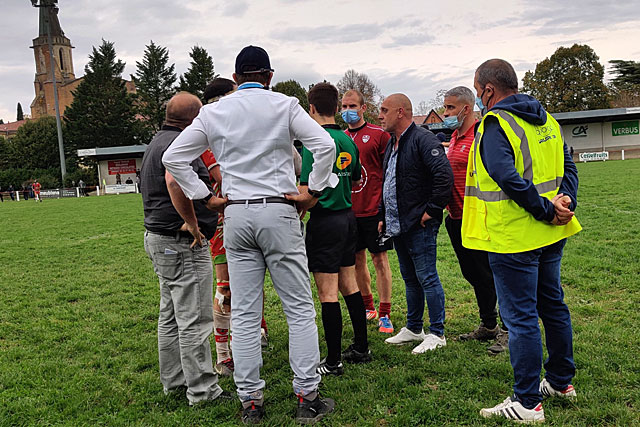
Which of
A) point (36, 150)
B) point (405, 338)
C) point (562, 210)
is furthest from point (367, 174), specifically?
point (36, 150)

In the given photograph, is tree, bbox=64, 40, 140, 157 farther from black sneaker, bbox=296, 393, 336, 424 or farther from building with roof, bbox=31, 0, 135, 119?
black sneaker, bbox=296, 393, 336, 424

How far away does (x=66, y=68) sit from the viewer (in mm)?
98188

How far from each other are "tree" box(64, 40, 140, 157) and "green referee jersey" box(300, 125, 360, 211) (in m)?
57.9

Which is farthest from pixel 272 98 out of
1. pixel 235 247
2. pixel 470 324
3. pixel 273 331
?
pixel 470 324

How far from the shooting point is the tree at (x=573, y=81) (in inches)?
→ 2080

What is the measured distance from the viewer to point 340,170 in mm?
3691

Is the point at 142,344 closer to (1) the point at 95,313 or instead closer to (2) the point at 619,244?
(1) the point at 95,313

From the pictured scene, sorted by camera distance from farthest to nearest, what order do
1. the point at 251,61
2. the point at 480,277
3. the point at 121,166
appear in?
1. the point at 121,166
2. the point at 480,277
3. the point at 251,61

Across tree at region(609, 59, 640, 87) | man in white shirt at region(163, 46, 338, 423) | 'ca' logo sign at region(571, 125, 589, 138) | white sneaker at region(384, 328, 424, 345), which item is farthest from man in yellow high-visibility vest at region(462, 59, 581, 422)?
'ca' logo sign at region(571, 125, 589, 138)

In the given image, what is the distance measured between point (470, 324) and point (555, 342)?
1772 millimetres

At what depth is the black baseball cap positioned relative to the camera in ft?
→ 9.77

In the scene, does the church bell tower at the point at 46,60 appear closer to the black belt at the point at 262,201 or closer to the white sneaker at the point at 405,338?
the white sneaker at the point at 405,338

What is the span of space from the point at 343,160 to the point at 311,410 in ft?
5.79

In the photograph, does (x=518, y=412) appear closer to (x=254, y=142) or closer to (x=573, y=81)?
(x=254, y=142)
